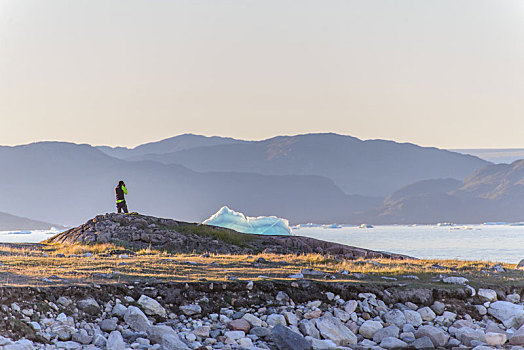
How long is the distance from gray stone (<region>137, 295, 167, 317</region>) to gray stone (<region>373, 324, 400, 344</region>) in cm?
442

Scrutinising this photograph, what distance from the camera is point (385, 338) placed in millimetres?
15688

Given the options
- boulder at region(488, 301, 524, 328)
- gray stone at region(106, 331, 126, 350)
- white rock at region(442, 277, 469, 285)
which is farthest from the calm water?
gray stone at region(106, 331, 126, 350)

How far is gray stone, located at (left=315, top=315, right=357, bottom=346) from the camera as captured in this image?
1546 cm

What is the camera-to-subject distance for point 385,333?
15.9 meters

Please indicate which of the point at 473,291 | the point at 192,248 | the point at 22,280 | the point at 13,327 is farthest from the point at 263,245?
the point at 13,327

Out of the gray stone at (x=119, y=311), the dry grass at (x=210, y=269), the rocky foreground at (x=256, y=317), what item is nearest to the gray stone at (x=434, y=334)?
the rocky foreground at (x=256, y=317)

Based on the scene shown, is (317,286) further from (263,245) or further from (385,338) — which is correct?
(263,245)

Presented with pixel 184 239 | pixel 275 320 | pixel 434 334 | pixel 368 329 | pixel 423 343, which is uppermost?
pixel 184 239

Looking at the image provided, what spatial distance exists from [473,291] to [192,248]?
523 inches

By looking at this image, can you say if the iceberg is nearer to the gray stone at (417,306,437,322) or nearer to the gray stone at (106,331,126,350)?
the gray stone at (417,306,437,322)

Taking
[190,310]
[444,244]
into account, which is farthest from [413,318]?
[444,244]

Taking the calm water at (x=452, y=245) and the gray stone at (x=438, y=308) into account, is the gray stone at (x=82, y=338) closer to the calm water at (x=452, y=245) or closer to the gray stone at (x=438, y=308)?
the gray stone at (x=438, y=308)

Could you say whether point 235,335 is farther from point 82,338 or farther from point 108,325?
point 82,338

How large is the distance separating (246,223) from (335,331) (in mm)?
33281
